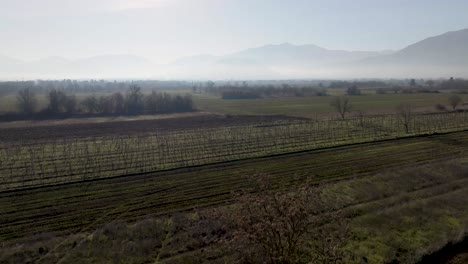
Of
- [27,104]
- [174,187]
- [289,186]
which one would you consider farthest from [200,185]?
[27,104]

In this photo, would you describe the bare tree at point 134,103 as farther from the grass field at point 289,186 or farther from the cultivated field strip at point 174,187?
the grass field at point 289,186

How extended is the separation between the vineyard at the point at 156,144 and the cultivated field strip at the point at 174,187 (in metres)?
2.33

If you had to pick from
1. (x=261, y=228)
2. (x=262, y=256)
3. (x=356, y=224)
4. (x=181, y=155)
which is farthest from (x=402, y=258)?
(x=181, y=155)

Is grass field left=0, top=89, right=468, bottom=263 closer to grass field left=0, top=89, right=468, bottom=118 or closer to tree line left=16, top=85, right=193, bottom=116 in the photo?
tree line left=16, top=85, right=193, bottom=116

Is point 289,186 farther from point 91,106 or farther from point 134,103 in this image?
point 134,103

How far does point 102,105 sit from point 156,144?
4469cm

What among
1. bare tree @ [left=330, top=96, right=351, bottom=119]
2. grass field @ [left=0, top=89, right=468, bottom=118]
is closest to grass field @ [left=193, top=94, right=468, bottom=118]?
grass field @ [left=0, top=89, right=468, bottom=118]

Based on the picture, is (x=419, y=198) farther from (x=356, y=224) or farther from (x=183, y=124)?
(x=183, y=124)

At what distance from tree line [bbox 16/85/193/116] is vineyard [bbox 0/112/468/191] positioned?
63.6 ft

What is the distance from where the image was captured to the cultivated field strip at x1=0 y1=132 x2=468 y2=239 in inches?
930

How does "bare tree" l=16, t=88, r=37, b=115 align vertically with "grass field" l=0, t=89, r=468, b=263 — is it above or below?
above

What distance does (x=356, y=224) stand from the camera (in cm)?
2147

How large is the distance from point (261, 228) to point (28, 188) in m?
24.7

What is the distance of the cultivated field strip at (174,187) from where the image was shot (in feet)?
77.5
